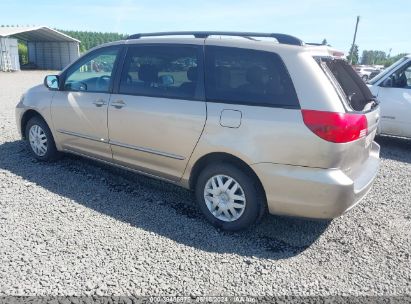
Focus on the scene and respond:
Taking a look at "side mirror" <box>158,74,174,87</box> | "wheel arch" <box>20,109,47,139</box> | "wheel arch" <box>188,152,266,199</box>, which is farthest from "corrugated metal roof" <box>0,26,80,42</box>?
"wheel arch" <box>188,152,266,199</box>

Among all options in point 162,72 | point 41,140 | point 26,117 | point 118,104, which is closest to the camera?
point 162,72

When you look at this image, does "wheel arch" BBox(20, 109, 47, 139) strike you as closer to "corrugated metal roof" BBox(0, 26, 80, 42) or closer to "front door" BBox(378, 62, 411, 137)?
"front door" BBox(378, 62, 411, 137)

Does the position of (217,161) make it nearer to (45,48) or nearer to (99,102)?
(99,102)

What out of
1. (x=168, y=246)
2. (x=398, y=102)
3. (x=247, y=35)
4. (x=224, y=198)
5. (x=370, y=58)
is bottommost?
(x=168, y=246)

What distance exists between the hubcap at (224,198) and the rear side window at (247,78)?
2.59ft

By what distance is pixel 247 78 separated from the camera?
10.5 feet

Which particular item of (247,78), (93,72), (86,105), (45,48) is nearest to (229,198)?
(247,78)

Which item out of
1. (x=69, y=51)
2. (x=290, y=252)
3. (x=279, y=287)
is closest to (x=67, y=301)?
(x=279, y=287)

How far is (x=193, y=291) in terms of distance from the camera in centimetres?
258

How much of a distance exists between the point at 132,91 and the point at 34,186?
1.72 m

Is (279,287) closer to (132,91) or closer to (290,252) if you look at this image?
(290,252)

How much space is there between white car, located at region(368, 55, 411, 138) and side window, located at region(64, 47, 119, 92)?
4751 millimetres

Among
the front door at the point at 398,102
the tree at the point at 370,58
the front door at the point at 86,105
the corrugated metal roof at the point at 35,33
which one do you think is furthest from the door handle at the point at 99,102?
the tree at the point at 370,58

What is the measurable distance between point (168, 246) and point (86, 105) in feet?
7.09
